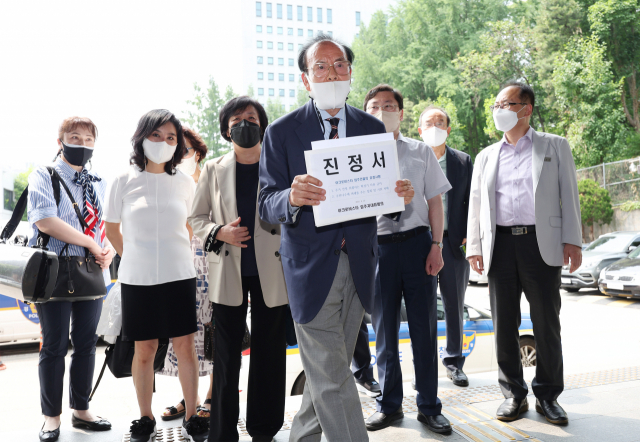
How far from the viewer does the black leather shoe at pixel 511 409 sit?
354 cm

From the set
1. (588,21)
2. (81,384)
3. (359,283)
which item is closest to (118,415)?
(81,384)

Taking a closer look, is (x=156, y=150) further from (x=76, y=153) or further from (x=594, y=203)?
(x=594, y=203)

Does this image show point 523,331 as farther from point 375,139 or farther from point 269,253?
point 375,139

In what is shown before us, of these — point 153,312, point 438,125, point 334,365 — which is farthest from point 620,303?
point 153,312

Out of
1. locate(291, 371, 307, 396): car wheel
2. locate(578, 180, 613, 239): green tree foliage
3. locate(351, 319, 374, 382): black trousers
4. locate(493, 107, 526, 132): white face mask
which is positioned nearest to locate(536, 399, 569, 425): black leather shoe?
locate(351, 319, 374, 382): black trousers

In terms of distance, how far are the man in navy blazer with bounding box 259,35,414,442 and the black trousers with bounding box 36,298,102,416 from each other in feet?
6.63

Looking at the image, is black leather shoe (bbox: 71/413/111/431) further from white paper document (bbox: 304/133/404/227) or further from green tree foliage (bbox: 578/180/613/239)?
green tree foliage (bbox: 578/180/613/239)

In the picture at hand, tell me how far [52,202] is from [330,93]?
2.31 meters

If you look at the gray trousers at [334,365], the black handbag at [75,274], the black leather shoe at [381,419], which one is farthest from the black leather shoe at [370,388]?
the black handbag at [75,274]

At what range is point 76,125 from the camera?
3.83 meters

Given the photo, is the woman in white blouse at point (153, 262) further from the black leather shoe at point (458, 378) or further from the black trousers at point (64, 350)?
the black leather shoe at point (458, 378)

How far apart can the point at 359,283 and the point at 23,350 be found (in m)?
8.62

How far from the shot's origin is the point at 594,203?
21984mm

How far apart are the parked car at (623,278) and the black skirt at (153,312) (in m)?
12.3
